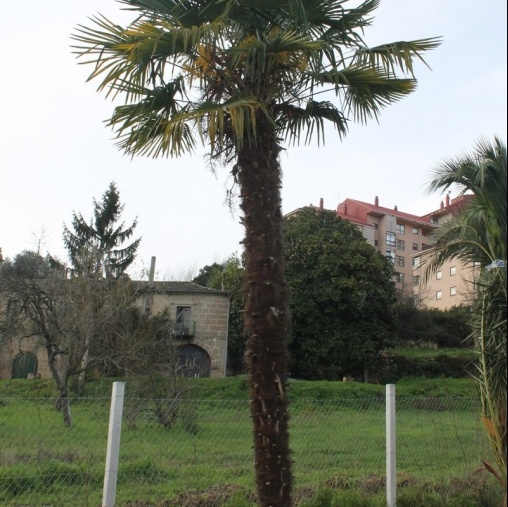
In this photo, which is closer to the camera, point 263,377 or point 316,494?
point 263,377

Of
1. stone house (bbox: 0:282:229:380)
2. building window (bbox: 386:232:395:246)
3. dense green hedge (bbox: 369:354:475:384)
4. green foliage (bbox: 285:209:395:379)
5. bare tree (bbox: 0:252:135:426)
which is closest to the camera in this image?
bare tree (bbox: 0:252:135:426)

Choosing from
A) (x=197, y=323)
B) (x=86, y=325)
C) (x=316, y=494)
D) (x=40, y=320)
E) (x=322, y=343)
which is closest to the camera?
(x=316, y=494)

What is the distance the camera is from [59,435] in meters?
9.79

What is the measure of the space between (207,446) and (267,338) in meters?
5.47

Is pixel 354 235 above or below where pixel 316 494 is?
above

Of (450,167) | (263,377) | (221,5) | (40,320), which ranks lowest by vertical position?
(263,377)

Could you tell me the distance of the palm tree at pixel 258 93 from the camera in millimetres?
5879

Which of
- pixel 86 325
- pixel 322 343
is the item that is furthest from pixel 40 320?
pixel 322 343

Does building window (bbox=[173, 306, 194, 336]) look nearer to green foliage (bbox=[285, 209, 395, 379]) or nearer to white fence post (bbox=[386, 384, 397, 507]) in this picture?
green foliage (bbox=[285, 209, 395, 379])

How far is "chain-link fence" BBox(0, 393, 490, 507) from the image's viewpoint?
7.67 meters

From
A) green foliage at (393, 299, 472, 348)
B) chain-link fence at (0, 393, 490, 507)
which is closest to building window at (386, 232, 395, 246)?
green foliage at (393, 299, 472, 348)

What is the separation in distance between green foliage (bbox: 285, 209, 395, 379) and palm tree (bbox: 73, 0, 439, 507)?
26.4 m

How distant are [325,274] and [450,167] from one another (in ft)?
82.4

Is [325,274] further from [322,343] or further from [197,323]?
[197,323]
